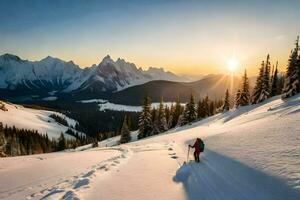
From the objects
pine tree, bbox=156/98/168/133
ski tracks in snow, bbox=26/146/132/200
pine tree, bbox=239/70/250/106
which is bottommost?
ski tracks in snow, bbox=26/146/132/200

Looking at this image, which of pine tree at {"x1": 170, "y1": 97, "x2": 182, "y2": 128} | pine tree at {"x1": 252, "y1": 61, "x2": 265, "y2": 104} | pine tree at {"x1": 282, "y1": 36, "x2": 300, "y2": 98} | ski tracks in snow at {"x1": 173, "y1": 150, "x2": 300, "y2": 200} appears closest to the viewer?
ski tracks in snow at {"x1": 173, "y1": 150, "x2": 300, "y2": 200}

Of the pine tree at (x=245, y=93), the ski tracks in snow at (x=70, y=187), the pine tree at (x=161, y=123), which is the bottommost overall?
the ski tracks in snow at (x=70, y=187)

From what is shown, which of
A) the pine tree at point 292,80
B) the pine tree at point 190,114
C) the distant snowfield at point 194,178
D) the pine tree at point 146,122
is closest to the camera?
the distant snowfield at point 194,178

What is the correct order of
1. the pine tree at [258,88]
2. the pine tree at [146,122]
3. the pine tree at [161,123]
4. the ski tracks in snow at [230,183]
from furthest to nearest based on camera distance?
the pine tree at [161,123] → the pine tree at [146,122] → the pine tree at [258,88] → the ski tracks in snow at [230,183]

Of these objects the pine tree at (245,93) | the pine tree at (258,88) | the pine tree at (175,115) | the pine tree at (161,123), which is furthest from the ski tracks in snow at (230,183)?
the pine tree at (175,115)

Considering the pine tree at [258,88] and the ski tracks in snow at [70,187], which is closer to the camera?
the ski tracks in snow at [70,187]

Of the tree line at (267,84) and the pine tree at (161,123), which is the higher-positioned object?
the tree line at (267,84)

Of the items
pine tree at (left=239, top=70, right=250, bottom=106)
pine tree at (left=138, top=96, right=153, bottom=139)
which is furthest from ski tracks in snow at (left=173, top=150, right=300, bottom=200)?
pine tree at (left=239, top=70, right=250, bottom=106)

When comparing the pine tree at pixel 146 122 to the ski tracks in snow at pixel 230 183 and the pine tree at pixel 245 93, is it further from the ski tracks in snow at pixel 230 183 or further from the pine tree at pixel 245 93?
the ski tracks in snow at pixel 230 183

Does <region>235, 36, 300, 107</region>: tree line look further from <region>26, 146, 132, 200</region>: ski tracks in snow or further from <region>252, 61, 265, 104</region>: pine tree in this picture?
<region>26, 146, 132, 200</region>: ski tracks in snow

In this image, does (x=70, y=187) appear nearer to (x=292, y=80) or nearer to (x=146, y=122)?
(x=292, y=80)

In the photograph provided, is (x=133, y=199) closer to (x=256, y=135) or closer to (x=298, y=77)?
(x=256, y=135)

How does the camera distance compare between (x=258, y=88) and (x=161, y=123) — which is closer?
(x=258, y=88)

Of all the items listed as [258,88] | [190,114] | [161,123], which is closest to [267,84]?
[258,88]
